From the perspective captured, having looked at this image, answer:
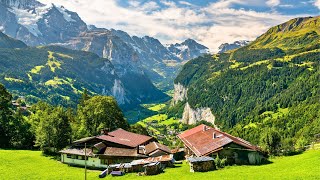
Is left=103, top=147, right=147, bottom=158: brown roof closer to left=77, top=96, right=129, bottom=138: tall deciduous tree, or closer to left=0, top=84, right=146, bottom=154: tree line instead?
left=0, top=84, right=146, bottom=154: tree line

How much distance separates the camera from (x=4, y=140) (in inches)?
4154

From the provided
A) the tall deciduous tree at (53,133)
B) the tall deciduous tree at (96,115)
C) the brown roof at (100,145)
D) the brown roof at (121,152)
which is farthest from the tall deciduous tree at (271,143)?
the tall deciduous tree at (96,115)

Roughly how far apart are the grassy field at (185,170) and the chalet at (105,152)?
11.9 ft

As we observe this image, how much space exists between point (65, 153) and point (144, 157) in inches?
762

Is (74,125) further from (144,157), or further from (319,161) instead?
(319,161)

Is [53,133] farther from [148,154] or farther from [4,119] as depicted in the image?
[148,154]

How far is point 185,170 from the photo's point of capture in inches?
2586

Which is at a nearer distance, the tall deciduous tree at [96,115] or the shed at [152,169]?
the shed at [152,169]

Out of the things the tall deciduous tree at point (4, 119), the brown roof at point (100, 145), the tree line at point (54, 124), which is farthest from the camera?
the tall deciduous tree at point (4, 119)

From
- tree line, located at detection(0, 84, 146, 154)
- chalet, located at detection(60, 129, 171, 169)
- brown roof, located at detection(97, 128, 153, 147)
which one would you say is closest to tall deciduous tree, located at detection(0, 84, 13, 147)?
tree line, located at detection(0, 84, 146, 154)

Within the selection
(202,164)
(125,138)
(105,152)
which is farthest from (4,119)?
(202,164)

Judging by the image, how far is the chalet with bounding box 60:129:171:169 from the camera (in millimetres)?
82750

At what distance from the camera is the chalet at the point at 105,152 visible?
3258 inches

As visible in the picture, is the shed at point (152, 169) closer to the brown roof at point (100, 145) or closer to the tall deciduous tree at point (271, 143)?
the brown roof at point (100, 145)
